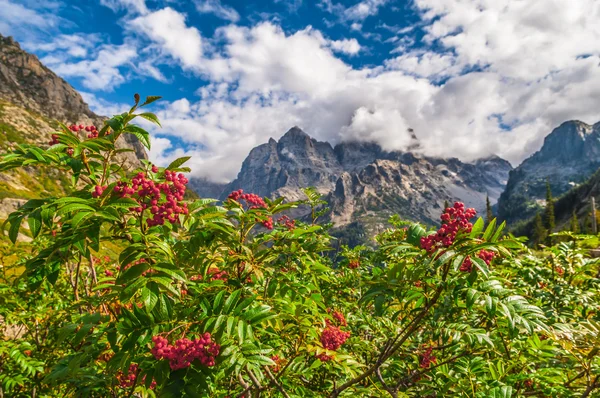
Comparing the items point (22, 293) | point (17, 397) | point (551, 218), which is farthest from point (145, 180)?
point (551, 218)

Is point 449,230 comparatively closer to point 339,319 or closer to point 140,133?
point 140,133

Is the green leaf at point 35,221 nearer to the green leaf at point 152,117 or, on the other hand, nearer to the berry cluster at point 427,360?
the green leaf at point 152,117

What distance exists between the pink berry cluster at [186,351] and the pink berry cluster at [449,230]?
8.67ft

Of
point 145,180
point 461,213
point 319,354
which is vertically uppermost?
point 145,180

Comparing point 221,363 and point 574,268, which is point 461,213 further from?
point 574,268

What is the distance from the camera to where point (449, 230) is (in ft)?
12.4

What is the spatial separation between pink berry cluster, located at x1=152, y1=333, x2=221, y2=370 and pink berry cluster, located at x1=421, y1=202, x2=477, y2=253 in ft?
8.67

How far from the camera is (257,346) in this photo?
11.9 feet

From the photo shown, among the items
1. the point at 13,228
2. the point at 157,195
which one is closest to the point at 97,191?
the point at 157,195

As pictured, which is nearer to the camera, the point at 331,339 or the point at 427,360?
the point at 331,339

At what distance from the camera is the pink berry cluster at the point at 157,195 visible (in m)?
3.78

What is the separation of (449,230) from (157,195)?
342 cm

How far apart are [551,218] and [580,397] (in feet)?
522

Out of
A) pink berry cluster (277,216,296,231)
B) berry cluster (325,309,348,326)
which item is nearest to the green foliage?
berry cluster (325,309,348,326)
